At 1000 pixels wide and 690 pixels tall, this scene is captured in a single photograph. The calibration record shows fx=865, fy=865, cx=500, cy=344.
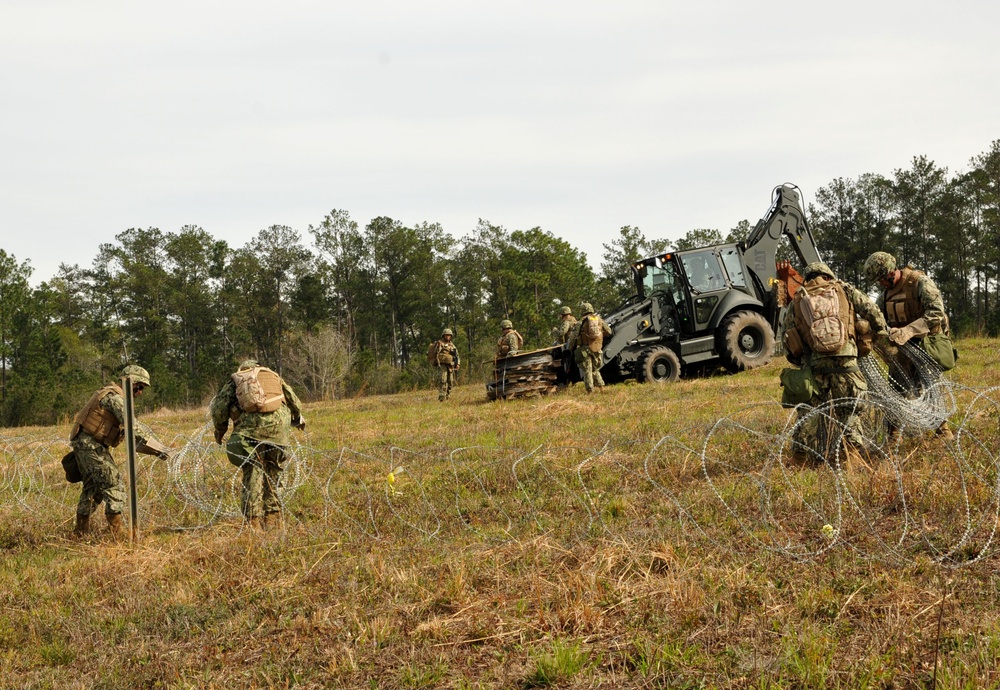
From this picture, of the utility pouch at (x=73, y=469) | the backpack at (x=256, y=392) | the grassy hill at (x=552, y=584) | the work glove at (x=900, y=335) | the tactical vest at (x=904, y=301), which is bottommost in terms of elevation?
the grassy hill at (x=552, y=584)

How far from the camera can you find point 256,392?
270 inches

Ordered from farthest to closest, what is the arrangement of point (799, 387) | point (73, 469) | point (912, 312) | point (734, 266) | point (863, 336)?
point (734, 266)
point (912, 312)
point (73, 469)
point (863, 336)
point (799, 387)

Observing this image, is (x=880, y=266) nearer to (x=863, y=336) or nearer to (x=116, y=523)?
(x=863, y=336)

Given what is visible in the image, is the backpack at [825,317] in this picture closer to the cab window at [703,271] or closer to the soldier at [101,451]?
the soldier at [101,451]

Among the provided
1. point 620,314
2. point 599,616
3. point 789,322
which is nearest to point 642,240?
point 620,314

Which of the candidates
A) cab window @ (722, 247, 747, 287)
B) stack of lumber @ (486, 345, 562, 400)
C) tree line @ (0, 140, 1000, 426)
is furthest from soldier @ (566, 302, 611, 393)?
tree line @ (0, 140, 1000, 426)

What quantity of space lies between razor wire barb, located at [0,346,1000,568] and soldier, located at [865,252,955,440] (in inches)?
4.6

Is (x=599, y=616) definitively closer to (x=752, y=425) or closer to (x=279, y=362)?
(x=752, y=425)

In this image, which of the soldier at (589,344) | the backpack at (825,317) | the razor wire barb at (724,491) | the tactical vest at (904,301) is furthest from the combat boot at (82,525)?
the soldier at (589,344)

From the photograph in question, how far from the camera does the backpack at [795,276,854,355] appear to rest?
6.75 meters

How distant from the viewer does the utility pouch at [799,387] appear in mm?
6934

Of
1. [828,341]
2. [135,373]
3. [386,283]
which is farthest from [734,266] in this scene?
[386,283]

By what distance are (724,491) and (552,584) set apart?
7.96 ft

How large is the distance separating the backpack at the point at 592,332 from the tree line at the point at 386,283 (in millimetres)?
27548
